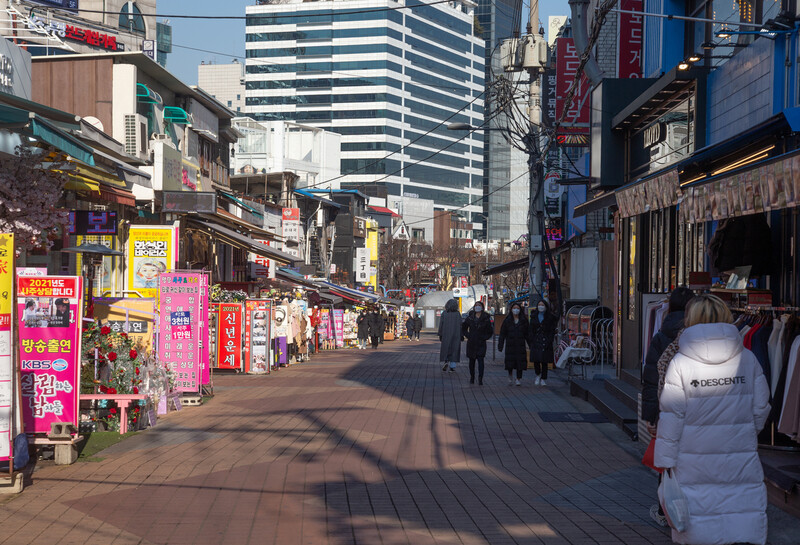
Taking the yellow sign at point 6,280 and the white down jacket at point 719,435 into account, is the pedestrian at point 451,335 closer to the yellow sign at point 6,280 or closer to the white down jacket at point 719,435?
the yellow sign at point 6,280

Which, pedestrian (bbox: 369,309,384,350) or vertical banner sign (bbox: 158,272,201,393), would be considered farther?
pedestrian (bbox: 369,309,384,350)

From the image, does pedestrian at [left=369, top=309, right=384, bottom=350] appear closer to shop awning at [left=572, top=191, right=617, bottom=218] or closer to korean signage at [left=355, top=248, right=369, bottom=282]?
shop awning at [left=572, top=191, right=617, bottom=218]

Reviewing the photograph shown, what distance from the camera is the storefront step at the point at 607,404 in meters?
12.3

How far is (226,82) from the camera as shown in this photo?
12988 centimetres

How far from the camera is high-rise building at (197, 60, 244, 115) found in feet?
416

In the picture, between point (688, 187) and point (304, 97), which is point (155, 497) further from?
point (304, 97)

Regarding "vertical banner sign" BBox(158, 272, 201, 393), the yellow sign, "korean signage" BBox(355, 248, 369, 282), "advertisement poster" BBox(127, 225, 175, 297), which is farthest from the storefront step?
"korean signage" BBox(355, 248, 369, 282)

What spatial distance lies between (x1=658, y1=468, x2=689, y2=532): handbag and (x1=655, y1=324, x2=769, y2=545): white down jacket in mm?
34

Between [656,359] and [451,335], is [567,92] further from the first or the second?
[656,359]

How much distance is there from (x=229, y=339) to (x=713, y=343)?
17.4 m

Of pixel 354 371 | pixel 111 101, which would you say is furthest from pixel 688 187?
pixel 111 101

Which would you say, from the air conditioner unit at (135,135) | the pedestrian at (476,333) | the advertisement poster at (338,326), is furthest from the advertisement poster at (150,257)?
the advertisement poster at (338,326)

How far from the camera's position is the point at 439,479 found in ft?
30.3

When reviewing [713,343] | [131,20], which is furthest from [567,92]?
[131,20]
